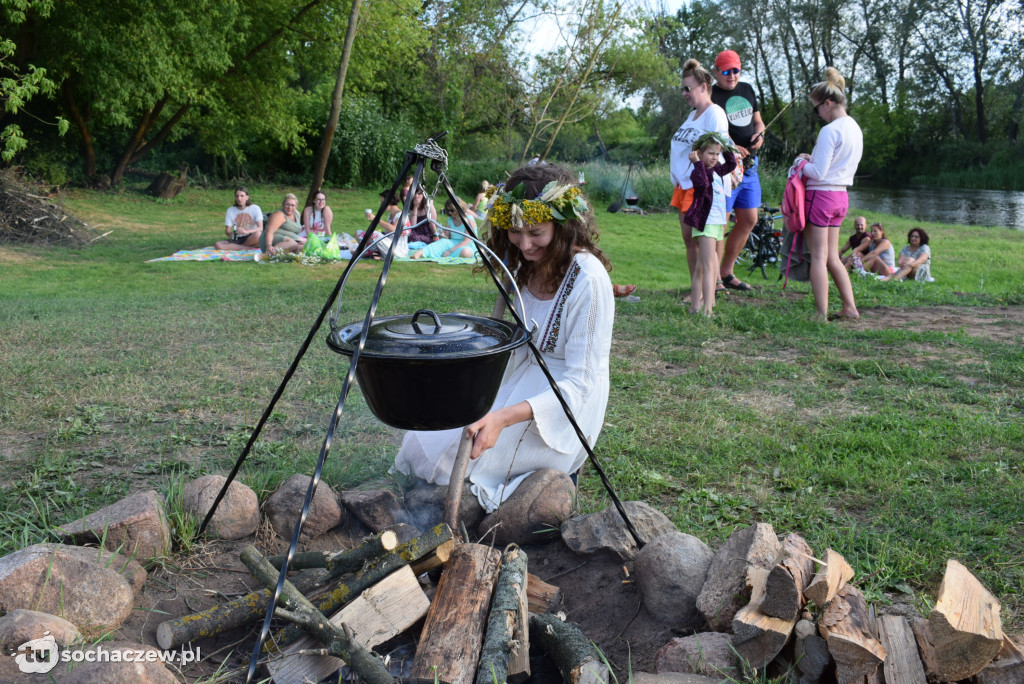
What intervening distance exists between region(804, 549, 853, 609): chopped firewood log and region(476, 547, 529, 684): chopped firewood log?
0.75 metres

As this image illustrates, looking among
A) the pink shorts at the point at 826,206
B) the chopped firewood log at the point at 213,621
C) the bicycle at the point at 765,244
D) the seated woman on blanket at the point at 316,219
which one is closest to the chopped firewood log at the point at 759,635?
the chopped firewood log at the point at 213,621

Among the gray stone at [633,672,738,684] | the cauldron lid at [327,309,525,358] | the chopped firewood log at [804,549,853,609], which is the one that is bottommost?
the gray stone at [633,672,738,684]

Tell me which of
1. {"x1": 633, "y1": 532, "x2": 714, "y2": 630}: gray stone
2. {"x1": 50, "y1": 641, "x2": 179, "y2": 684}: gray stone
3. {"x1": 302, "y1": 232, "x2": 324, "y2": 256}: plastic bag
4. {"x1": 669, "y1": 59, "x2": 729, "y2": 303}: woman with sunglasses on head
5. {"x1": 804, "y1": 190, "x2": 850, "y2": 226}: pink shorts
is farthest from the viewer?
{"x1": 302, "y1": 232, "x2": 324, "y2": 256}: plastic bag

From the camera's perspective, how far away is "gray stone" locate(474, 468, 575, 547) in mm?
2623

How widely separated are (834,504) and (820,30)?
46570mm

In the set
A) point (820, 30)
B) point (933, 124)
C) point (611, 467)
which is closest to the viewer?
point (611, 467)

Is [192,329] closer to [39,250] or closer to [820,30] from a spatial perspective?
[39,250]

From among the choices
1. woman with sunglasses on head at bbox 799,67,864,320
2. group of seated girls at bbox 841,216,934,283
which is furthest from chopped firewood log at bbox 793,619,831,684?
group of seated girls at bbox 841,216,934,283

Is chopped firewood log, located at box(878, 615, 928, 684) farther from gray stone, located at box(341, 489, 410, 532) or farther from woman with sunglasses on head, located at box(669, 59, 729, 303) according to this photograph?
woman with sunglasses on head, located at box(669, 59, 729, 303)

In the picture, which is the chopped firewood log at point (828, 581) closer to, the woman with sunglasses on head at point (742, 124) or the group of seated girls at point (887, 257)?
the woman with sunglasses on head at point (742, 124)

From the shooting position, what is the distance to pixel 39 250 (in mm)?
10594

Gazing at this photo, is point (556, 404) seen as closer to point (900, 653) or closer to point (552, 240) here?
point (552, 240)

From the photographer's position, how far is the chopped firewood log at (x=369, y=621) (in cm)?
189

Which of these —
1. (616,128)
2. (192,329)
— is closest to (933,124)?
(616,128)
